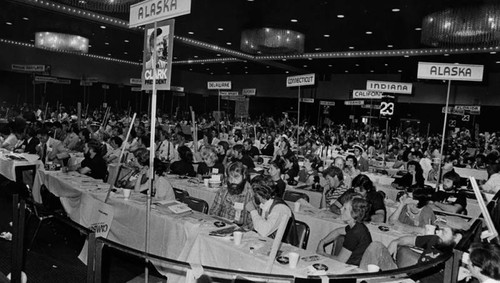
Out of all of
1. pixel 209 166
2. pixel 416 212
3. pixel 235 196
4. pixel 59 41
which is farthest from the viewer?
pixel 59 41

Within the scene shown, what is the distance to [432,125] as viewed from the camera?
23.1 metres

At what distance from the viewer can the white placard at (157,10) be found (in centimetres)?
323

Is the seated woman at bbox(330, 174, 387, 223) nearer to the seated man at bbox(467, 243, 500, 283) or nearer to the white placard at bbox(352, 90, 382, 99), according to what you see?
the seated man at bbox(467, 243, 500, 283)

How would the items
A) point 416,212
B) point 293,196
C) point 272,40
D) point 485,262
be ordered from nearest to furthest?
point 485,262
point 416,212
point 293,196
point 272,40

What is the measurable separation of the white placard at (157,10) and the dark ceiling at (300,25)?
6.01 m

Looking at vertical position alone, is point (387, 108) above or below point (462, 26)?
below

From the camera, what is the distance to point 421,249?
3.87m

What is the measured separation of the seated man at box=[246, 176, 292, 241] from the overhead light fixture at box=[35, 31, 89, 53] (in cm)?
1266

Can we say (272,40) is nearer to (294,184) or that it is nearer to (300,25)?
(300,25)

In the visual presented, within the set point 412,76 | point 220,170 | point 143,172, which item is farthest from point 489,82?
point 143,172

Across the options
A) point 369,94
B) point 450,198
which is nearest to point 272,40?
point 369,94

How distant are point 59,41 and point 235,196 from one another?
490 inches

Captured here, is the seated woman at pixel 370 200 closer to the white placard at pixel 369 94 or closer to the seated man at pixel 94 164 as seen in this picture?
the seated man at pixel 94 164

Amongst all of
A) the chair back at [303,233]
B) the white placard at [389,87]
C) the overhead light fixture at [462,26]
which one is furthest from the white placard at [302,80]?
the chair back at [303,233]
